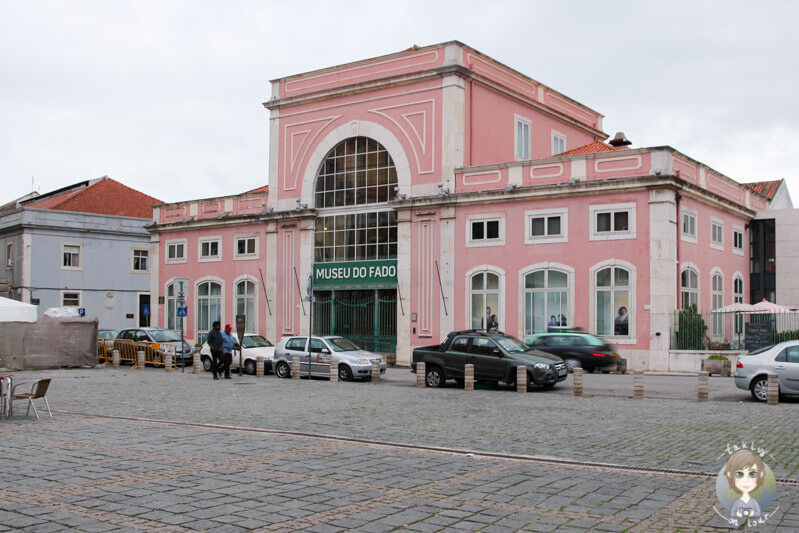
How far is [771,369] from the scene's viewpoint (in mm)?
17828

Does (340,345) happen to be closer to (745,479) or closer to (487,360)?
(487,360)

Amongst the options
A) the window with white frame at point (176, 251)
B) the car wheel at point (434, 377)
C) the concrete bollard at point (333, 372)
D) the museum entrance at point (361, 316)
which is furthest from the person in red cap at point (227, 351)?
the window with white frame at point (176, 251)

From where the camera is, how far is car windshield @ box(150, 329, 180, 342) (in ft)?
110

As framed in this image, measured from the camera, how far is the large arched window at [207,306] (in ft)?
135

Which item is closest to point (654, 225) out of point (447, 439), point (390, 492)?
point (447, 439)

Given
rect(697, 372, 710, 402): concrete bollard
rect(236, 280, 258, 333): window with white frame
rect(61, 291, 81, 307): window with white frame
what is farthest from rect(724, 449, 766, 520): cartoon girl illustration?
rect(61, 291, 81, 307): window with white frame

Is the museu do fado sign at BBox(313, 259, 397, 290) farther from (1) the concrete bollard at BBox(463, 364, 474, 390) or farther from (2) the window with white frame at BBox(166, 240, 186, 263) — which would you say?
(1) the concrete bollard at BBox(463, 364, 474, 390)

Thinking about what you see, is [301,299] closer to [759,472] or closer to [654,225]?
[654,225]

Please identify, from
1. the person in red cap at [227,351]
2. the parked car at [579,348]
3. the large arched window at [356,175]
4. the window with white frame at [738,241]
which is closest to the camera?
the person in red cap at [227,351]

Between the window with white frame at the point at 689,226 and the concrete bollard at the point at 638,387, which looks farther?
the window with white frame at the point at 689,226

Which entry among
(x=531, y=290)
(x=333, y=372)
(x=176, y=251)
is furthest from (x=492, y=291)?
(x=176, y=251)

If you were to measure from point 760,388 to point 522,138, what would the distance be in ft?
70.2

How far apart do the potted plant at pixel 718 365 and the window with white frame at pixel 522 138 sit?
44.8 ft

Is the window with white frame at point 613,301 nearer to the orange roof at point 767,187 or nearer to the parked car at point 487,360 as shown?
the parked car at point 487,360
